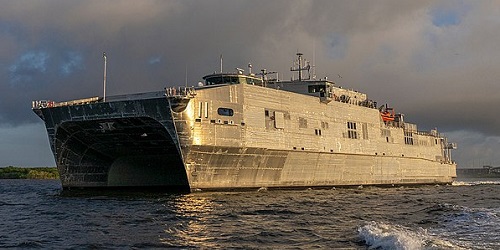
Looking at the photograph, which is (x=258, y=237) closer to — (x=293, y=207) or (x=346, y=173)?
(x=293, y=207)

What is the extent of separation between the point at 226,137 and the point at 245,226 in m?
18.0

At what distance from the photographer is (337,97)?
2137 inches

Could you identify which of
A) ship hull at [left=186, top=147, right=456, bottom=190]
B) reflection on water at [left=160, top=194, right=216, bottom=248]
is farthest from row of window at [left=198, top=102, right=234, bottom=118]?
reflection on water at [left=160, top=194, right=216, bottom=248]

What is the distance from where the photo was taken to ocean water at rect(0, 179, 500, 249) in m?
17.7

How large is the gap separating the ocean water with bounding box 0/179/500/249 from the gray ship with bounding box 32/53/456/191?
7020 millimetres

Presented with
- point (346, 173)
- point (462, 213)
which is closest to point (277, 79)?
point (346, 173)

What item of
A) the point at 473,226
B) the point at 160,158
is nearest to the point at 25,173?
the point at 160,158

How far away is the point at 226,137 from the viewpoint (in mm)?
39844

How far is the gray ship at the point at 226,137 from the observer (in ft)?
125

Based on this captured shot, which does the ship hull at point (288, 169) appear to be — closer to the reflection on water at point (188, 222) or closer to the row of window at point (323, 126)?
the row of window at point (323, 126)

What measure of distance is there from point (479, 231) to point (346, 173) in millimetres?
33779

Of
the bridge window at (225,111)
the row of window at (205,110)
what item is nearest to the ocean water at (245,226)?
the row of window at (205,110)

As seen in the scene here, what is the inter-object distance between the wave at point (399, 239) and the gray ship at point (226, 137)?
20082mm

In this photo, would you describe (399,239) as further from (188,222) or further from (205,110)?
(205,110)
